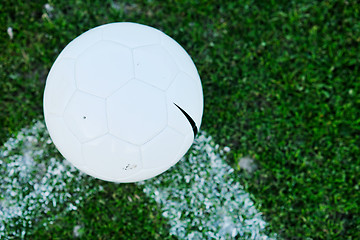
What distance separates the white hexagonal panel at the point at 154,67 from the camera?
7.45ft

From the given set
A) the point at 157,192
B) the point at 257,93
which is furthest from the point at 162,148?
the point at 257,93

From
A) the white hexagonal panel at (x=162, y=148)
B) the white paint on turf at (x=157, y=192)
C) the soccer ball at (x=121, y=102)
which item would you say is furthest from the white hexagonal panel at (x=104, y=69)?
the white paint on turf at (x=157, y=192)

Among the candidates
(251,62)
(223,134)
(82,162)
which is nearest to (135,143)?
(82,162)

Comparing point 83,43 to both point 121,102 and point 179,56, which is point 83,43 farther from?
point 179,56

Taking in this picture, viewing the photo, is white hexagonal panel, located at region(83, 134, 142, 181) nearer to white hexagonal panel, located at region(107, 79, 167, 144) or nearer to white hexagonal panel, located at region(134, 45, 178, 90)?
white hexagonal panel, located at region(107, 79, 167, 144)

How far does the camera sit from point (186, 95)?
241 cm

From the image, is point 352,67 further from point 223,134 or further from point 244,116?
point 223,134

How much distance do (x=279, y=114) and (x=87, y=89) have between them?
2066mm

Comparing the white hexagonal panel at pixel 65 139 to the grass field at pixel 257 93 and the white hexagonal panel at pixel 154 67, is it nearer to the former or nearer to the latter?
the white hexagonal panel at pixel 154 67

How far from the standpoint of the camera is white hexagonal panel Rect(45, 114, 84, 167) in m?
2.35

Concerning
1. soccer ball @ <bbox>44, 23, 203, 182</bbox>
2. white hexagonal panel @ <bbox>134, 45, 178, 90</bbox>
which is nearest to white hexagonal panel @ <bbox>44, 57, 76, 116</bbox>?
soccer ball @ <bbox>44, 23, 203, 182</bbox>

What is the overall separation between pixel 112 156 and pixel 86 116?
0.32m

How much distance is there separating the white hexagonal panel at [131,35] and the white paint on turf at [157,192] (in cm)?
129

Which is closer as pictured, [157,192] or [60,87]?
[60,87]
